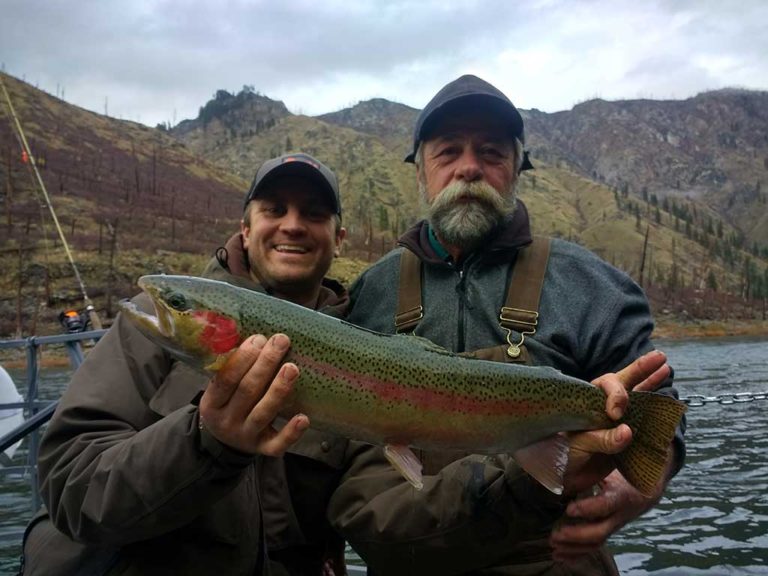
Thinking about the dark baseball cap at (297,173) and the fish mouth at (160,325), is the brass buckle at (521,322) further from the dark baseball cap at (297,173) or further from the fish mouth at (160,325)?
the fish mouth at (160,325)

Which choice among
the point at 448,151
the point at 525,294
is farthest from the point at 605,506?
the point at 448,151

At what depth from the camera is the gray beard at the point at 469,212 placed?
4094mm

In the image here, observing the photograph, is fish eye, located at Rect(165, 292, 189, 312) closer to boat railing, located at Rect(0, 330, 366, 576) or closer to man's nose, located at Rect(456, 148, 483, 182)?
man's nose, located at Rect(456, 148, 483, 182)

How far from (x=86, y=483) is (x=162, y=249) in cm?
6547

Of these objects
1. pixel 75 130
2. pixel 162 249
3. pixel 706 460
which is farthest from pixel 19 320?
pixel 75 130

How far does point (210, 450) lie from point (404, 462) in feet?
2.65

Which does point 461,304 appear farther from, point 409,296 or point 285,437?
point 285,437

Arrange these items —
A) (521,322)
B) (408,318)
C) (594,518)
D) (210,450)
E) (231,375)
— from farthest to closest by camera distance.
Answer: (408,318)
(521,322)
(594,518)
(210,450)
(231,375)

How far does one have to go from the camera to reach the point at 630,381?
9.97 feet

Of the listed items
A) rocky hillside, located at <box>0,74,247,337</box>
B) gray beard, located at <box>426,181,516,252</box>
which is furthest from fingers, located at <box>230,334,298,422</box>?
rocky hillside, located at <box>0,74,247,337</box>

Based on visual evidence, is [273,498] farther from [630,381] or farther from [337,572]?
[630,381]

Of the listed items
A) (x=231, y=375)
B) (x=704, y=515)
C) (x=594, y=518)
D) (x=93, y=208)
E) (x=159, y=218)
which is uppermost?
(x=93, y=208)

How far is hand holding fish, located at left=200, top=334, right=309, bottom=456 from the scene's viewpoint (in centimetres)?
262

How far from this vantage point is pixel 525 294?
12.5ft
